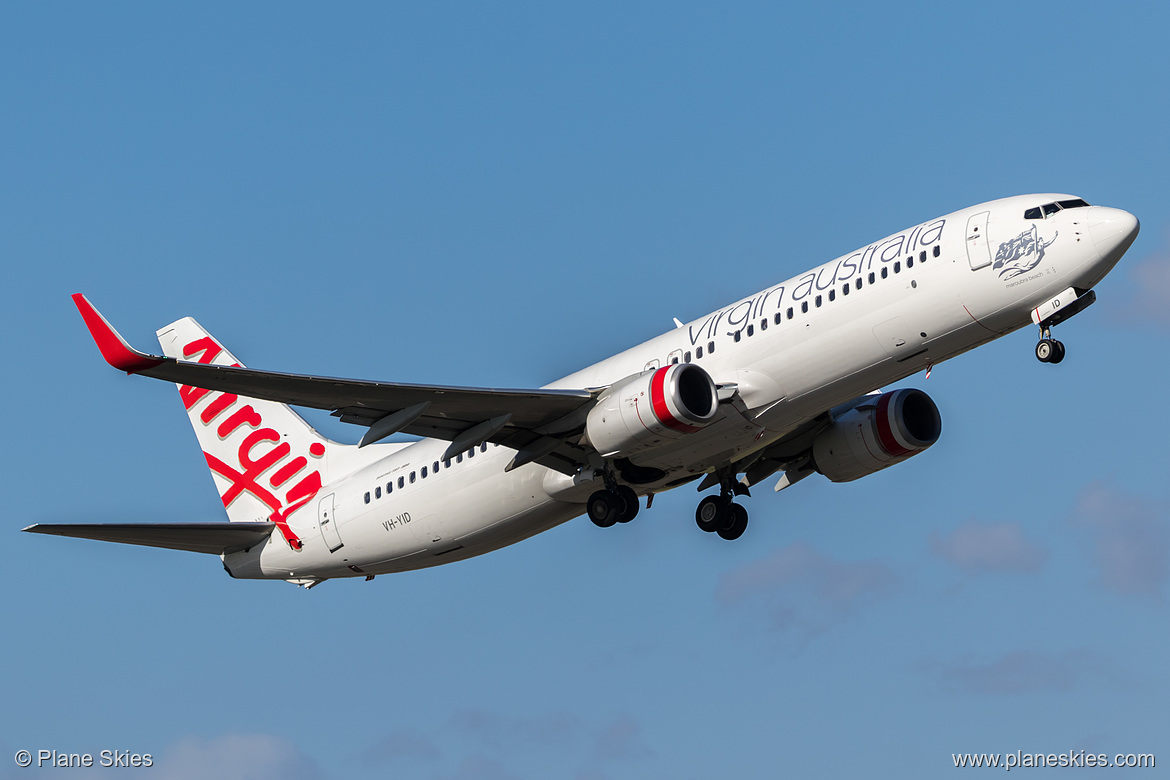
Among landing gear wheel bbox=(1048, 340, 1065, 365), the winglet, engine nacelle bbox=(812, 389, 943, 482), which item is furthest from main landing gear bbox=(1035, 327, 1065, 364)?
the winglet

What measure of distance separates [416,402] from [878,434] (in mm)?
11673

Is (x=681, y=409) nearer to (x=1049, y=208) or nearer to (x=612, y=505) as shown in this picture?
(x=612, y=505)

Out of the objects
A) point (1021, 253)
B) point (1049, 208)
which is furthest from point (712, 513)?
point (1049, 208)

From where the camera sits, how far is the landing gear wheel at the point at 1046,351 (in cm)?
2836

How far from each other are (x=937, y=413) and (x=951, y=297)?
22.5 ft

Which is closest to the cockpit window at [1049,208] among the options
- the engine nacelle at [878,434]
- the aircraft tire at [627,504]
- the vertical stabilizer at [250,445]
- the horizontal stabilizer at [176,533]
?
the engine nacelle at [878,434]

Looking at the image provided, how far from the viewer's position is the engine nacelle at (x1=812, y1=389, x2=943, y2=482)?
34.6 meters

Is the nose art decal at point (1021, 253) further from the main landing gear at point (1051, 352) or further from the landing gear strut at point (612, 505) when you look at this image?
the landing gear strut at point (612, 505)

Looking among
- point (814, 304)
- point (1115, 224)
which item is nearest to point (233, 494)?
point (814, 304)

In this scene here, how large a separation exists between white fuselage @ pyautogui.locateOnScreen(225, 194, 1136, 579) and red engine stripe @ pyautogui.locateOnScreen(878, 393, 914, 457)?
3.72m

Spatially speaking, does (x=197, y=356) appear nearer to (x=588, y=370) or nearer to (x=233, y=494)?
(x=233, y=494)

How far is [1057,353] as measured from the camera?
2838 centimetres

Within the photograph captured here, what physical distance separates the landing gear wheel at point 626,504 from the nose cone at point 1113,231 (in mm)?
11386

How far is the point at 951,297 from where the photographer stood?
28.7 meters
